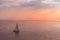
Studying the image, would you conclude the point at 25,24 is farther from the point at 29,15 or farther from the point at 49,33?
the point at 49,33

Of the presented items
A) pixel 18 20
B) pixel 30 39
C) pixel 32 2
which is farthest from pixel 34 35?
pixel 32 2

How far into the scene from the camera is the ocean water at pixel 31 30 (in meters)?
1.01

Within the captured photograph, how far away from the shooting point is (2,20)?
1.13m

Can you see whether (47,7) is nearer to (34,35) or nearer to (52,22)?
(52,22)

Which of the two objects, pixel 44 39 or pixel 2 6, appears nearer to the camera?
pixel 44 39

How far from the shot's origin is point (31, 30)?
1073mm

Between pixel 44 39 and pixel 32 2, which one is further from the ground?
pixel 32 2

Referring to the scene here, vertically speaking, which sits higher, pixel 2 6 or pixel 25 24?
pixel 2 6

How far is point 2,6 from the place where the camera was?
1.16 metres

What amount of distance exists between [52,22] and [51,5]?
0.16 m

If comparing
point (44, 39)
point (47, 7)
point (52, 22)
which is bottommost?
point (44, 39)

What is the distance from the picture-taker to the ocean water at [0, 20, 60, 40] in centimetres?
101

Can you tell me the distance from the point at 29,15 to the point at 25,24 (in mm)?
93

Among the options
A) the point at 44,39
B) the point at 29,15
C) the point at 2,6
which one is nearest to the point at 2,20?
the point at 2,6
